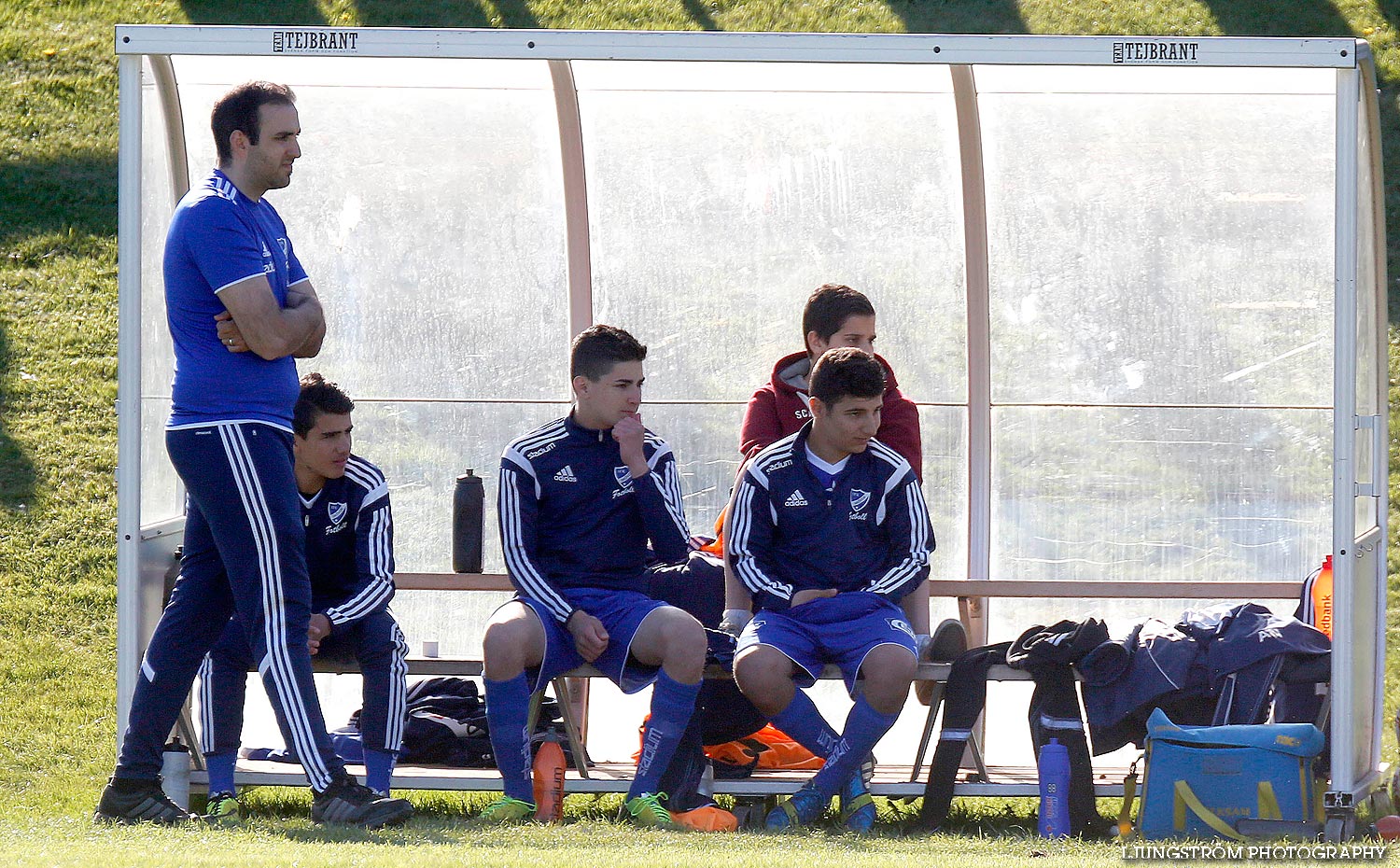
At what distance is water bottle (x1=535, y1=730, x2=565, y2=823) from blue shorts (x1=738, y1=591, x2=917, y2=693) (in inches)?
23.6

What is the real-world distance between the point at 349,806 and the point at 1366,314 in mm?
3202

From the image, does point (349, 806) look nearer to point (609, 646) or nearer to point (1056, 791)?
point (609, 646)

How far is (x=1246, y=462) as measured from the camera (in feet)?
18.8

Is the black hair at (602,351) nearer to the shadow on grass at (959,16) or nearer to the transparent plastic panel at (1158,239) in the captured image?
the transparent plastic panel at (1158,239)

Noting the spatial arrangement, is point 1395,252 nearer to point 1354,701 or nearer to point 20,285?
point 1354,701

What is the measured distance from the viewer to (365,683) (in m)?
4.39

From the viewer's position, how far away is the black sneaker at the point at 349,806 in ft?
12.2

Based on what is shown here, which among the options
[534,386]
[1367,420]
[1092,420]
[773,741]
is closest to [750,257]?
[534,386]

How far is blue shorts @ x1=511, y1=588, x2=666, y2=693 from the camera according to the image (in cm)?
442

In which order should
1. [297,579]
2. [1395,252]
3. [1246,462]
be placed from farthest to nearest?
[1395,252] → [1246,462] → [297,579]

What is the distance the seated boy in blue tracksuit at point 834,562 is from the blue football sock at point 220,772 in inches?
55.7

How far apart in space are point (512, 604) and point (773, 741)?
1.17 m

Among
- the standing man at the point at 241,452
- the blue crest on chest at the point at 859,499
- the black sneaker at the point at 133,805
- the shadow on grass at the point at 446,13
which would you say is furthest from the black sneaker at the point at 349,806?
the shadow on grass at the point at 446,13

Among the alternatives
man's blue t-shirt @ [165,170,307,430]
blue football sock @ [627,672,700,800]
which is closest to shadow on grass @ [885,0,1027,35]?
blue football sock @ [627,672,700,800]
